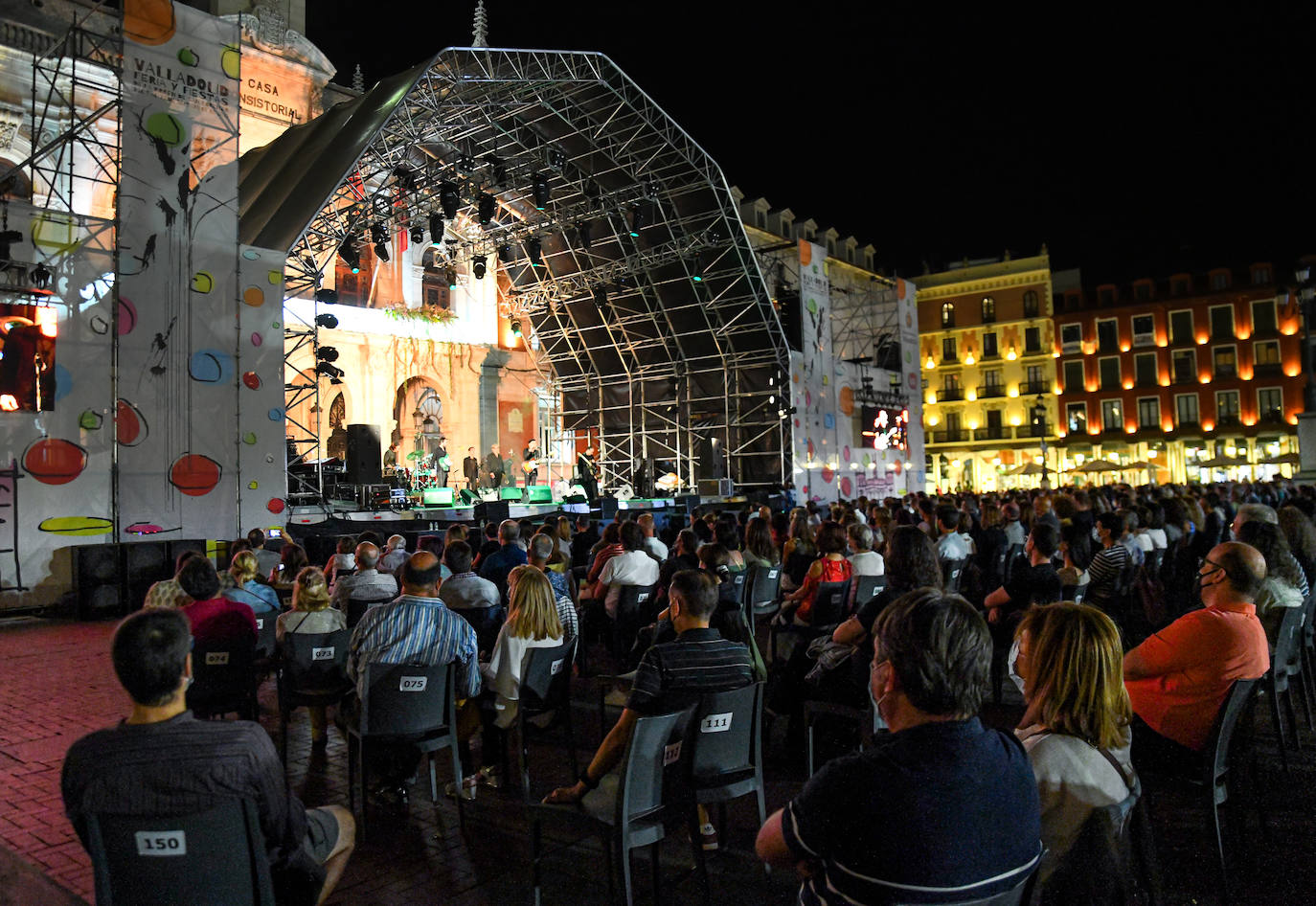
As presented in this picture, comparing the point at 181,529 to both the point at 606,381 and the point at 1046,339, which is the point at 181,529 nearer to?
the point at 606,381


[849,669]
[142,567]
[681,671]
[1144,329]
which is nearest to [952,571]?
[849,669]

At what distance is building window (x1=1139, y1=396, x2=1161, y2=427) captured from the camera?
41562mm

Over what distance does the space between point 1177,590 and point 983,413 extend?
37874 mm

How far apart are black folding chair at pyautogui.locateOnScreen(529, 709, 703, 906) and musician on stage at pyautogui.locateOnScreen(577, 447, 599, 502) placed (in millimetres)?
15535

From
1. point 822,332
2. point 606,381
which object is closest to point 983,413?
point 822,332

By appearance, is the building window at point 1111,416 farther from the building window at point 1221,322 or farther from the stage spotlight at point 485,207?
the stage spotlight at point 485,207

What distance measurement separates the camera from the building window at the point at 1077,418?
42938mm

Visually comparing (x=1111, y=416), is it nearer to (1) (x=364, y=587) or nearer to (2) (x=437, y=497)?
(2) (x=437, y=497)

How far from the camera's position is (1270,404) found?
128ft

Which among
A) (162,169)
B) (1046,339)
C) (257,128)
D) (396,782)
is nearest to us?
(396,782)

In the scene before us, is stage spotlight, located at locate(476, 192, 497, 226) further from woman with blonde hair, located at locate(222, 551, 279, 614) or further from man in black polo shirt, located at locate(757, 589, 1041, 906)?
man in black polo shirt, located at locate(757, 589, 1041, 906)

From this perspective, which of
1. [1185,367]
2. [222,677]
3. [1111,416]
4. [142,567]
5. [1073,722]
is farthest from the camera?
[1111,416]

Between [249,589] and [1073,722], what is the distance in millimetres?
5119

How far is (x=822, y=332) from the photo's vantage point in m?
23.9
